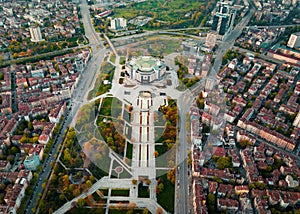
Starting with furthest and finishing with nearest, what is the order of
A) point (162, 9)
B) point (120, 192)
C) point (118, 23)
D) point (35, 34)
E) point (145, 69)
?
point (162, 9) → point (118, 23) → point (35, 34) → point (145, 69) → point (120, 192)

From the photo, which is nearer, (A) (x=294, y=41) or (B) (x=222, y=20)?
(A) (x=294, y=41)

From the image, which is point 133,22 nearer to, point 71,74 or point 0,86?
point 71,74

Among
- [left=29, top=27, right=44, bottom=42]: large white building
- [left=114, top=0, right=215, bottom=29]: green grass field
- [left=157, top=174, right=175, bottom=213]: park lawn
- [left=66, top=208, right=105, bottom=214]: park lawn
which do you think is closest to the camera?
[left=66, top=208, right=105, bottom=214]: park lawn

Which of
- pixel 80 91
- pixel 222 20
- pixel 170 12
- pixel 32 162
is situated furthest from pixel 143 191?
pixel 170 12

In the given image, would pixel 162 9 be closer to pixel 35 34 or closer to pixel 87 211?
pixel 35 34

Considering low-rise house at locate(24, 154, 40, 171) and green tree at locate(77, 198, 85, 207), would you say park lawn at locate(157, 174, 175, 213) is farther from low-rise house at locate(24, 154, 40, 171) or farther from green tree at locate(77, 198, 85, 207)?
low-rise house at locate(24, 154, 40, 171)

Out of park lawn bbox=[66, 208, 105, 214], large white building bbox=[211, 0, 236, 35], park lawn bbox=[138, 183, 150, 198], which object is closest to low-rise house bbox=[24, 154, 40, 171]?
park lawn bbox=[66, 208, 105, 214]
